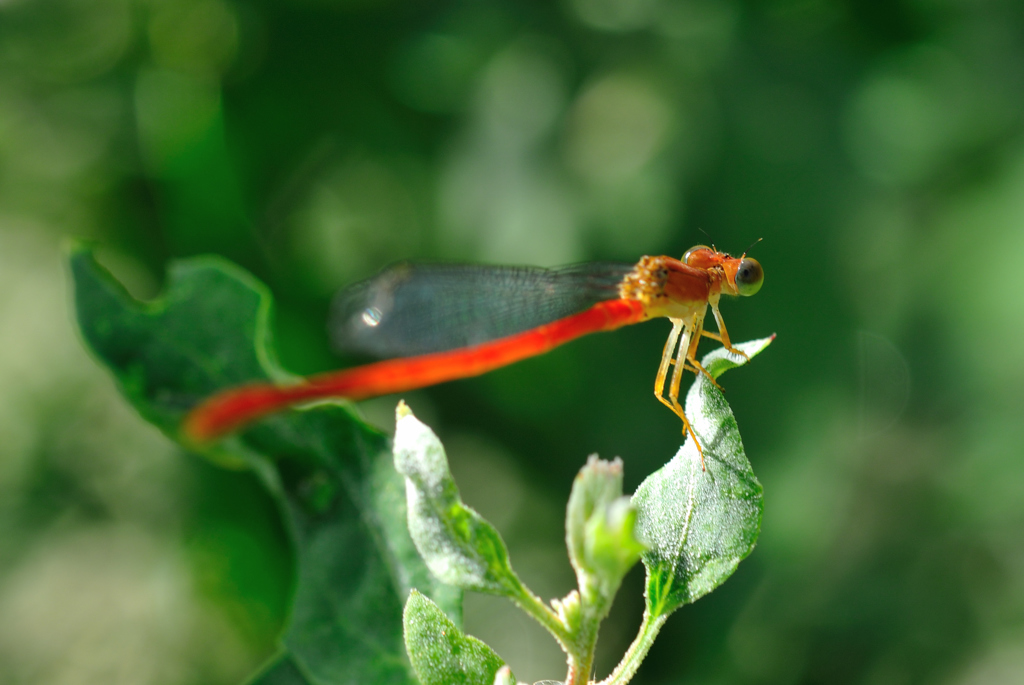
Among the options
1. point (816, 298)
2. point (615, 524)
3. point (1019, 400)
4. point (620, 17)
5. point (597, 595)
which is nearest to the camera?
point (615, 524)

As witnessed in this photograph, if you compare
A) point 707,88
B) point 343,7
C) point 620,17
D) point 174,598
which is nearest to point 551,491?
point 174,598

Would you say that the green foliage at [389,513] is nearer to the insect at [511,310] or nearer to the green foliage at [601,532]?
the green foliage at [601,532]

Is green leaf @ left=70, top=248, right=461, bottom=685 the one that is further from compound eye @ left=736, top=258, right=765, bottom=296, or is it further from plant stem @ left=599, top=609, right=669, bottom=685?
compound eye @ left=736, top=258, right=765, bottom=296

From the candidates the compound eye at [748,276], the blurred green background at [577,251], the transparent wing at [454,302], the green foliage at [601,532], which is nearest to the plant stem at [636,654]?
the green foliage at [601,532]

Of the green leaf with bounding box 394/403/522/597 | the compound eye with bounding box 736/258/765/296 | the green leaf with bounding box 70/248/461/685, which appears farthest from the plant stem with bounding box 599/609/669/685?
the compound eye with bounding box 736/258/765/296

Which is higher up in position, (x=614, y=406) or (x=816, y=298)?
(x=816, y=298)

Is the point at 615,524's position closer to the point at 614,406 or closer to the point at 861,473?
the point at 614,406
